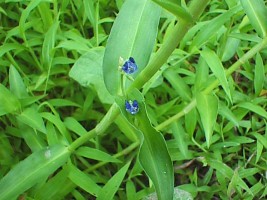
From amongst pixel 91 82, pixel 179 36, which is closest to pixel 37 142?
pixel 91 82

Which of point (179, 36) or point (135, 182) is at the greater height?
point (179, 36)

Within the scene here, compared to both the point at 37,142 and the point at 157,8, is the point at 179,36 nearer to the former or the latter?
the point at 157,8

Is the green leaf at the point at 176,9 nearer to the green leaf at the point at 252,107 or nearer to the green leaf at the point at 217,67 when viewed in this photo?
the green leaf at the point at 217,67

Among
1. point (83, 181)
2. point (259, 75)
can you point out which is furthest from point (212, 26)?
point (83, 181)

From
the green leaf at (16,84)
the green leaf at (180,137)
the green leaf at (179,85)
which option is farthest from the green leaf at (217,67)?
the green leaf at (16,84)

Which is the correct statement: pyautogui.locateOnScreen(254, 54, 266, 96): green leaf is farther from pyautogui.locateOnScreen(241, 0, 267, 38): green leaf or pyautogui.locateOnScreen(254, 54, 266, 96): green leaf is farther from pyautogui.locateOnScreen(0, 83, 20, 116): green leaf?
pyautogui.locateOnScreen(0, 83, 20, 116): green leaf

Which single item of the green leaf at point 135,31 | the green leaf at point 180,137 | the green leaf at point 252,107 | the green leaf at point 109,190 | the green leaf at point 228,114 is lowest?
the green leaf at point 109,190

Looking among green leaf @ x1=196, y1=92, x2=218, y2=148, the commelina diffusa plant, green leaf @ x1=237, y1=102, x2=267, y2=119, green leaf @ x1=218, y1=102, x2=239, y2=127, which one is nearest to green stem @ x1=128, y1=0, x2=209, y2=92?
the commelina diffusa plant
